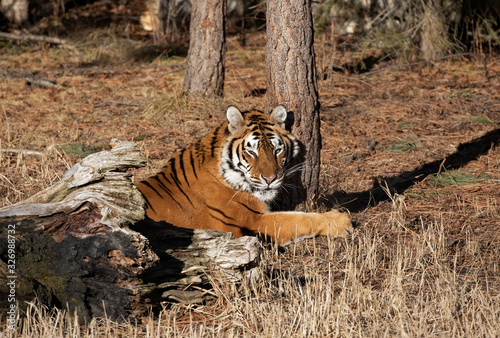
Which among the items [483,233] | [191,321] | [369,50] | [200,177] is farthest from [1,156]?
[369,50]

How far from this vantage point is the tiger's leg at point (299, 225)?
16.0 ft

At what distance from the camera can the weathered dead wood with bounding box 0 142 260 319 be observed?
11.3 ft

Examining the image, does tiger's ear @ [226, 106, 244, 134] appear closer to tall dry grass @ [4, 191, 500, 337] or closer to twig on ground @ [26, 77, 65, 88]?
tall dry grass @ [4, 191, 500, 337]

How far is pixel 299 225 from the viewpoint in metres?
4.89

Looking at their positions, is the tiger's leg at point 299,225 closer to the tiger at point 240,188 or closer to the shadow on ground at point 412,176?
the tiger at point 240,188

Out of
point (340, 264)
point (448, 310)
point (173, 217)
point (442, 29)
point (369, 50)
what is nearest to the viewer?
point (448, 310)

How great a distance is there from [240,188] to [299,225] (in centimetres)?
58

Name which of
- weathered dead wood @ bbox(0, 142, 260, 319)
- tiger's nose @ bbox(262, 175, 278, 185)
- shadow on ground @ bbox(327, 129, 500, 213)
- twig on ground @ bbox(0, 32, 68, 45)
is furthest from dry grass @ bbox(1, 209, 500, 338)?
twig on ground @ bbox(0, 32, 68, 45)

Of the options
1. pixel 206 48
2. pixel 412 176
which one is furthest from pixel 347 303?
pixel 206 48

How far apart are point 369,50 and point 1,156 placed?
7.85 m

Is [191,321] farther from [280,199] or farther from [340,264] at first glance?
[280,199]

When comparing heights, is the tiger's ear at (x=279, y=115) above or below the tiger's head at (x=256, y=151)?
above

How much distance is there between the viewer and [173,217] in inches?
187

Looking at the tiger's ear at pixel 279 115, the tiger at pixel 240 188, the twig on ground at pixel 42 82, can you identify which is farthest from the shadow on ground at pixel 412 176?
the twig on ground at pixel 42 82
